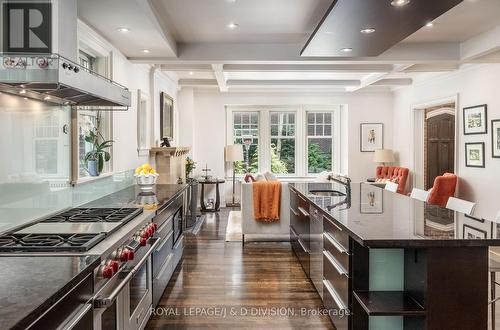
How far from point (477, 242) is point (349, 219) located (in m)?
0.75

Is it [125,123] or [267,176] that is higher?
[125,123]

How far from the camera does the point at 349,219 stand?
2.49 metres

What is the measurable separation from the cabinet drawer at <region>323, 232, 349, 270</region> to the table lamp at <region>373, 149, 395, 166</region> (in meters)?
5.95

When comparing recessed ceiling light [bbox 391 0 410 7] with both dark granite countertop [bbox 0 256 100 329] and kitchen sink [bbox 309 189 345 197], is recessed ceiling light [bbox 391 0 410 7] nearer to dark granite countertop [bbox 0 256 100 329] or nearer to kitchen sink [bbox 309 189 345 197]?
kitchen sink [bbox 309 189 345 197]

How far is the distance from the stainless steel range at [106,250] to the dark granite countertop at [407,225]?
4.13 feet

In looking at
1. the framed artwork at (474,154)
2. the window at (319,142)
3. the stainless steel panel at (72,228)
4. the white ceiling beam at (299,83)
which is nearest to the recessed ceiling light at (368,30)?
the stainless steel panel at (72,228)

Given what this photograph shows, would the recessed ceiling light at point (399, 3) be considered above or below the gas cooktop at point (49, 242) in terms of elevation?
above

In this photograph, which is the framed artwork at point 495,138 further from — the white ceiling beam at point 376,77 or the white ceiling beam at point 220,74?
the white ceiling beam at point 220,74

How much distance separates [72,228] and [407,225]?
6.45 feet

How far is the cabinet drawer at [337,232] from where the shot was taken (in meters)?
2.34

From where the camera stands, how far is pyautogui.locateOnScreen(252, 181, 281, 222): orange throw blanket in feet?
17.4

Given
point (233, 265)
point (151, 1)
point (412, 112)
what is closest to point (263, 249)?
point (233, 265)

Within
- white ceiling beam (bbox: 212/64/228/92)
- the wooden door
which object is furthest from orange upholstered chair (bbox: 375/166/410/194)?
white ceiling beam (bbox: 212/64/228/92)

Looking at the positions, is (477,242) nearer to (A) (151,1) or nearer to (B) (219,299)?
(B) (219,299)
